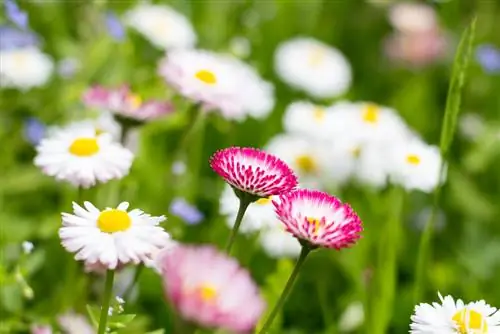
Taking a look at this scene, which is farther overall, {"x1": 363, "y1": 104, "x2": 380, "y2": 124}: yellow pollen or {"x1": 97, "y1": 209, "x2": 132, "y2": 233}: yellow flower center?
{"x1": 363, "y1": 104, "x2": 380, "y2": 124}: yellow pollen

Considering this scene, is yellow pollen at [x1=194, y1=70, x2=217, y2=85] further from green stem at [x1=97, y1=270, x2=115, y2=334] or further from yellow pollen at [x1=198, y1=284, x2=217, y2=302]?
yellow pollen at [x1=198, y1=284, x2=217, y2=302]

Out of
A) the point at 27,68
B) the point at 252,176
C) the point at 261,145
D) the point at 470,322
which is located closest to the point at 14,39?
the point at 27,68

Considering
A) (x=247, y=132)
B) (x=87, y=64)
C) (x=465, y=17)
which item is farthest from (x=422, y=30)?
(x=87, y=64)

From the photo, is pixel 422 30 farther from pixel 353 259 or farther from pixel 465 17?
pixel 353 259

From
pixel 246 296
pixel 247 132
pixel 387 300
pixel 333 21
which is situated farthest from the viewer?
pixel 333 21

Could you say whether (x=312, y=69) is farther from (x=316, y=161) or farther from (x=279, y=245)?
(x=279, y=245)

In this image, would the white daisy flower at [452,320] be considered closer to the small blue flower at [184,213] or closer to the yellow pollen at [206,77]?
the small blue flower at [184,213]

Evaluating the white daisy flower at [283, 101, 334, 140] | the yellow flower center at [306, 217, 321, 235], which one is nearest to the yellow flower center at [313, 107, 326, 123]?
the white daisy flower at [283, 101, 334, 140]
